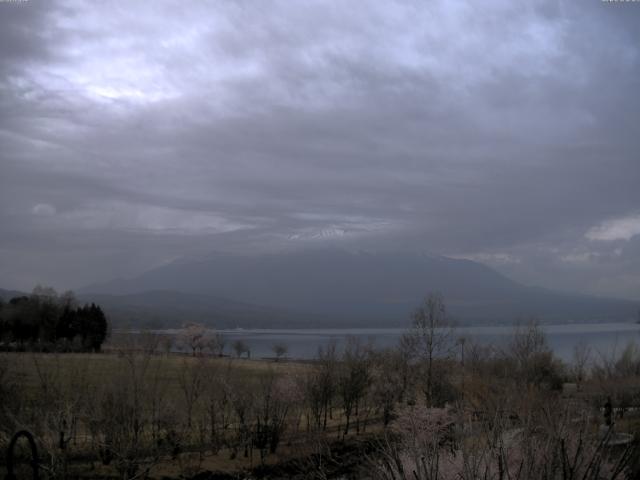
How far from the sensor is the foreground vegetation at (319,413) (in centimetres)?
1580

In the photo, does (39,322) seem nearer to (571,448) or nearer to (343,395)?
(343,395)

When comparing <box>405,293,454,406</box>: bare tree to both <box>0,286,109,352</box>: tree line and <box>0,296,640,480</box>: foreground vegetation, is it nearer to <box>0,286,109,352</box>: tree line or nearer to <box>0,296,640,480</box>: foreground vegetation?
<box>0,296,640,480</box>: foreground vegetation

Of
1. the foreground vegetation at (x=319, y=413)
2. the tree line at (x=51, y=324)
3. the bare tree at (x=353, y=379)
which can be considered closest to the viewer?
the foreground vegetation at (x=319, y=413)

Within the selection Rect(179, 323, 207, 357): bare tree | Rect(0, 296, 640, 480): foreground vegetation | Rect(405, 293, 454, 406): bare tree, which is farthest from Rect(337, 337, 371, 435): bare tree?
Rect(179, 323, 207, 357): bare tree

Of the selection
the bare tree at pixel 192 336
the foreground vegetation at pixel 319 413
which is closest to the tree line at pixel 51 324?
the bare tree at pixel 192 336

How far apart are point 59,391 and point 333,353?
23.6 m

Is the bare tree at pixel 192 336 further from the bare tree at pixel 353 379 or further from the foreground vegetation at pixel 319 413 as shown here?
the bare tree at pixel 353 379

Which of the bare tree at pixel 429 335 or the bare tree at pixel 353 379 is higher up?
the bare tree at pixel 429 335

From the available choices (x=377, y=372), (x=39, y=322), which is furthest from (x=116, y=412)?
(x=39, y=322)

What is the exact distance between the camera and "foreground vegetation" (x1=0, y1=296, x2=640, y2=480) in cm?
1580

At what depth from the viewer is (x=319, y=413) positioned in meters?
43.5

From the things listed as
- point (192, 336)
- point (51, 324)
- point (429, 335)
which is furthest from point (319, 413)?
point (51, 324)

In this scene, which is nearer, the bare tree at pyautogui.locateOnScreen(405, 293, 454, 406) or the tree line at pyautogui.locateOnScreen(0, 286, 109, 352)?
the bare tree at pyautogui.locateOnScreen(405, 293, 454, 406)

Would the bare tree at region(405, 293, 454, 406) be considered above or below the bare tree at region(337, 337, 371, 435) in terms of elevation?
above
